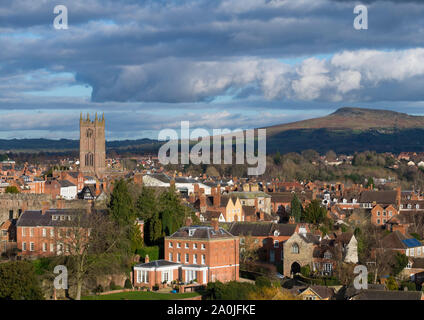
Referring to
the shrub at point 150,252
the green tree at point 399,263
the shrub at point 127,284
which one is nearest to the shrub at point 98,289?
the shrub at point 127,284

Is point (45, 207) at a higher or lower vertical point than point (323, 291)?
higher

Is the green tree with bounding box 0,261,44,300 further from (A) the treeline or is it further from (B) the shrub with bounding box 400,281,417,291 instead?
(B) the shrub with bounding box 400,281,417,291

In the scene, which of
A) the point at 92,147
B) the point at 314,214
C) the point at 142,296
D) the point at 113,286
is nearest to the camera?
the point at 142,296

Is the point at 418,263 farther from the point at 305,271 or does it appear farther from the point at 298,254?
the point at 305,271

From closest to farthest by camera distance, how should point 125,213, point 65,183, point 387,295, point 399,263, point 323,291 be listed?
point 387,295 < point 323,291 < point 125,213 < point 399,263 < point 65,183

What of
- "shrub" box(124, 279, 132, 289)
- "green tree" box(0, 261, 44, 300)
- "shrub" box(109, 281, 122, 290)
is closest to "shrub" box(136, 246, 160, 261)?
"shrub" box(124, 279, 132, 289)

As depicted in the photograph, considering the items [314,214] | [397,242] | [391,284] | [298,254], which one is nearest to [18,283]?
[298,254]

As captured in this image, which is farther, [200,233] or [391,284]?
[200,233]
